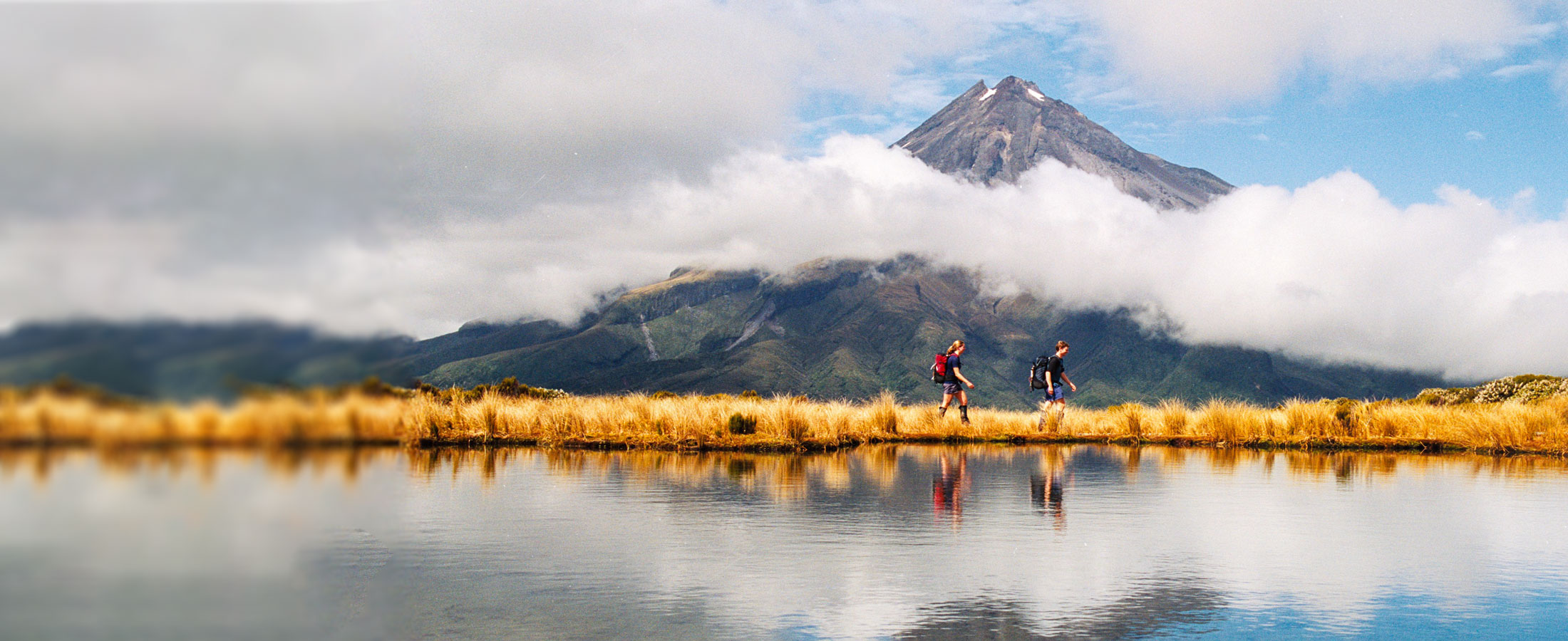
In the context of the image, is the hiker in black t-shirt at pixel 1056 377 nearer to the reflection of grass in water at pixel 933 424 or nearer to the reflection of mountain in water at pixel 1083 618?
the reflection of grass in water at pixel 933 424

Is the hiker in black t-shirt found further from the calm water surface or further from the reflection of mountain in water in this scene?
the reflection of mountain in water

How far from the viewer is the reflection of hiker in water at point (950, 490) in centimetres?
945

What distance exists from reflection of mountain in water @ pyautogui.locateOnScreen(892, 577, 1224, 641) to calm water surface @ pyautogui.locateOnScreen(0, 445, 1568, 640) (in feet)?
0.08

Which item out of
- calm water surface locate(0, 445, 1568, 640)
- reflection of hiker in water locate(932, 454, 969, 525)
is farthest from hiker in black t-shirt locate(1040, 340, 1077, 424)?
calm water surface locate(0, 445, 1568, 640)

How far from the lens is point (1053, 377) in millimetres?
19984

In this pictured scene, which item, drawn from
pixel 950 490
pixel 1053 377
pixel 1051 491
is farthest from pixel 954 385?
pixel 950 490

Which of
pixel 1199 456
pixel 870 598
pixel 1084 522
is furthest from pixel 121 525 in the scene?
pixel 1199 456

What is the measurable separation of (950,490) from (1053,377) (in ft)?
31.0

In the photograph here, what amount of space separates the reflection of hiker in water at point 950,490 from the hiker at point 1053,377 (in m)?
5.17

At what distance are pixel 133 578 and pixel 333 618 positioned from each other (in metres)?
0.35

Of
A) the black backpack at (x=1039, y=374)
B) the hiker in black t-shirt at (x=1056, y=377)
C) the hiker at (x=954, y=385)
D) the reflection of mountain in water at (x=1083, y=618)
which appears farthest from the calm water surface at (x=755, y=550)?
the black backpack at (x=1039, y=374)

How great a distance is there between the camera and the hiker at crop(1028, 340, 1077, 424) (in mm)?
19862

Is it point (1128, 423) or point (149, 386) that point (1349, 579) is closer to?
point (149, 386)

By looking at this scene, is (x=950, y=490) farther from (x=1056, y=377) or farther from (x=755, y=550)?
(x=1056, y=377)
